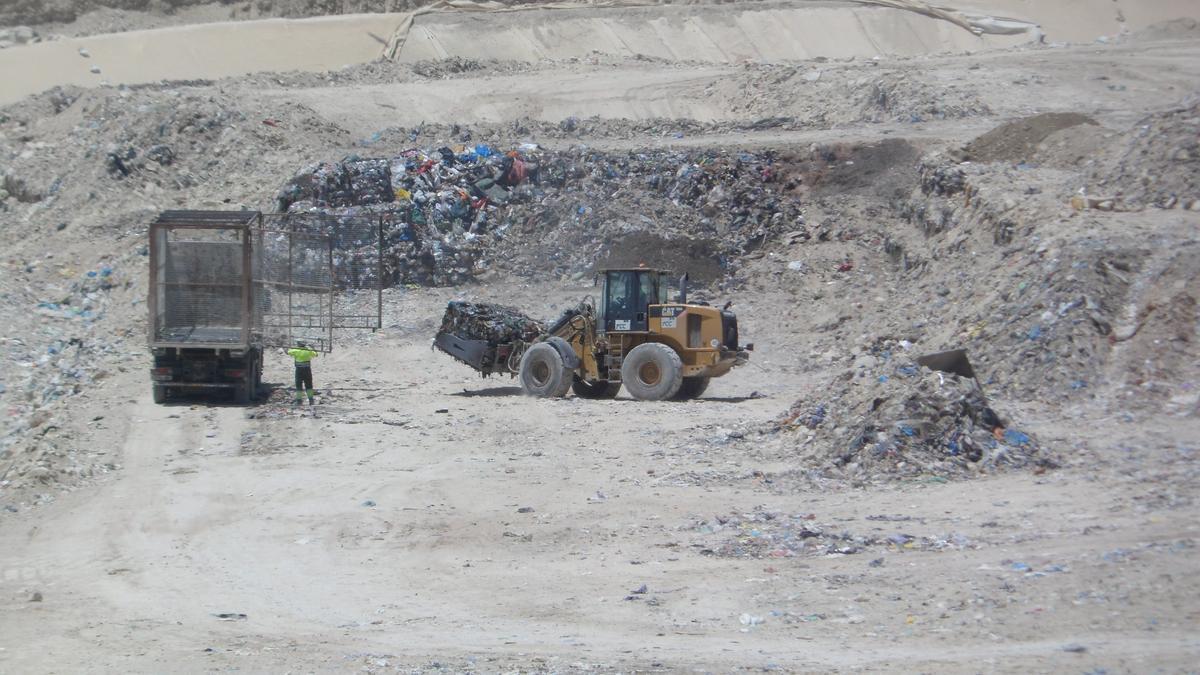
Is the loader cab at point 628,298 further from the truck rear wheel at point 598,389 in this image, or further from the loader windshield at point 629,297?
the truck rear wheel at point 598,389

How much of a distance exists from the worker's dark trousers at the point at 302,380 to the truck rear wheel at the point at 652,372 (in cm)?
360

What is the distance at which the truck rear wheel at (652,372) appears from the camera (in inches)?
637

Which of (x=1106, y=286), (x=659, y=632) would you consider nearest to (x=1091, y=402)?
(x=1106, y=286)

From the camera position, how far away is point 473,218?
964 inches

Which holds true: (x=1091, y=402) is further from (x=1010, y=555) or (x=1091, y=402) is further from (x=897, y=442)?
(x=1010, y=555)

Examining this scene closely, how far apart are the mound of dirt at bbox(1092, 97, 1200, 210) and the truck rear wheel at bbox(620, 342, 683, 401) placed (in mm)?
5811

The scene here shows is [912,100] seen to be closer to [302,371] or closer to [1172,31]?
[1172,31]

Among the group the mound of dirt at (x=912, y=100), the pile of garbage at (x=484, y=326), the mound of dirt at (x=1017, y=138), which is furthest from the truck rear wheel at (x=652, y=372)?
the mound of dirt at (x=912, y=100)

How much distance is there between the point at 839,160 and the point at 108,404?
46.3 feet

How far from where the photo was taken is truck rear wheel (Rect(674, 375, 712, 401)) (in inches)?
664

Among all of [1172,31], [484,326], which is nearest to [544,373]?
[484,326]

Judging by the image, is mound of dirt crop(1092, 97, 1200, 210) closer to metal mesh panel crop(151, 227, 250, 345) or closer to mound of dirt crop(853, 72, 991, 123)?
mound of dirt crop(853, 72, 991, 123)

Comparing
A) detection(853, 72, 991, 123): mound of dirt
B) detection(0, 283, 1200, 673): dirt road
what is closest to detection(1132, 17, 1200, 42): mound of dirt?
detection(853, 72, 991, 123): mound of dirt

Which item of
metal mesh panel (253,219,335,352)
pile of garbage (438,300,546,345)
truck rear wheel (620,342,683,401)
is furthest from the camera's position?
pile of garbage (438,300,546,345)
